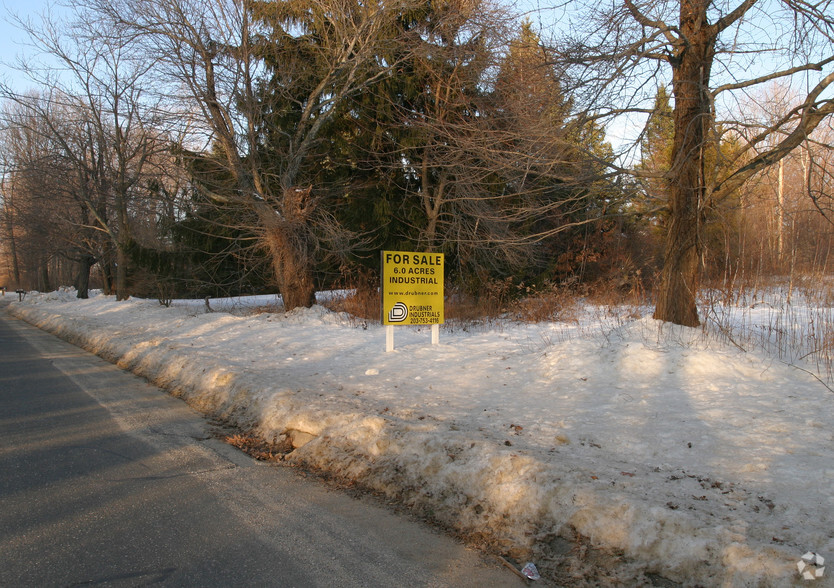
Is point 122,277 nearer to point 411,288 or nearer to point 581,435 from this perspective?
point 411,288

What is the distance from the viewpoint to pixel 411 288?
10.2 meters

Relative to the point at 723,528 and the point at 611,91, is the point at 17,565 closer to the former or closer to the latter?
the point at 723,528

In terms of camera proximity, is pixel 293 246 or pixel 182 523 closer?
pixel 182 523

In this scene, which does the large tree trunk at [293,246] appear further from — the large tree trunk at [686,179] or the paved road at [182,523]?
the large tree trunk at [686,179]

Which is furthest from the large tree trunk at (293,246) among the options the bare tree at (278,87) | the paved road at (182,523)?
the paved road at (182,523)

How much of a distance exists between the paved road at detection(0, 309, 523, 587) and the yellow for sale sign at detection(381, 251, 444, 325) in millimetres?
4413

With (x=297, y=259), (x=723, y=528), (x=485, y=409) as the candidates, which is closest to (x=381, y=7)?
(x=297, y=259)

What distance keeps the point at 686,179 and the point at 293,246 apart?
1070 centimetres

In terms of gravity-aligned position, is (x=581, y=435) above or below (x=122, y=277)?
below

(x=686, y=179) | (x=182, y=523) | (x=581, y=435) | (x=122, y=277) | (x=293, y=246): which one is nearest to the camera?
(x=182, y=523)

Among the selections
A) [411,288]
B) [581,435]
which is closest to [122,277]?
[411,288]

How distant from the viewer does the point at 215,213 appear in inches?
701

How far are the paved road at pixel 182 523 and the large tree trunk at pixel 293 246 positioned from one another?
376 inches

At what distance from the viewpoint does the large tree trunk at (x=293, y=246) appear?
15.1m
